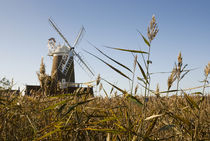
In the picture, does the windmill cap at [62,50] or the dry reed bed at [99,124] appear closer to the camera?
the dry reed bed at [99,124]

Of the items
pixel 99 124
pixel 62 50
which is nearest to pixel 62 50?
pixel 62 50

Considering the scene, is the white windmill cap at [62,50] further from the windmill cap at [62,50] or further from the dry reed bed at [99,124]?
the dry reed bed at [99,124]

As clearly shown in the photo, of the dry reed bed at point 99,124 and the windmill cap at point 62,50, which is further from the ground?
the windmill cap at point 62,50

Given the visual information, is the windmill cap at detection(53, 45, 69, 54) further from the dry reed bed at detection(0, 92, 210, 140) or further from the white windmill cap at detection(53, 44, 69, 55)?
the dry reed bed at detection(0, 92, 210, 140)

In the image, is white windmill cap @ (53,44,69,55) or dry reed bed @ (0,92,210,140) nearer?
dry reed bed @ (0,92,210,140)

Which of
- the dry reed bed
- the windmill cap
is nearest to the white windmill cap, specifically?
the windmill cap

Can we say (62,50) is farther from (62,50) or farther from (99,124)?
(99,124)

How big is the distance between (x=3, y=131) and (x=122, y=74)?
56.7 inches

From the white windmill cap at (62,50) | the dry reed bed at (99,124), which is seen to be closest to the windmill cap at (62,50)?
the white windmill cap at (62,50)

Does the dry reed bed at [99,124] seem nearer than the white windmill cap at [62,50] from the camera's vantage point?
Yes

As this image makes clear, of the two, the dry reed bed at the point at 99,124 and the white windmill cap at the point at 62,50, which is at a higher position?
the white windmill cap at the point at 62,50

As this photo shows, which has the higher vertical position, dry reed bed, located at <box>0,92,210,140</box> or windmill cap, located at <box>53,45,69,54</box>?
windmill cap, located at <box>53,45,69,54</box>

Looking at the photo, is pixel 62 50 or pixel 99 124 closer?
pixel 99 124

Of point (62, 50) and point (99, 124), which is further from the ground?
point (62, 50)
